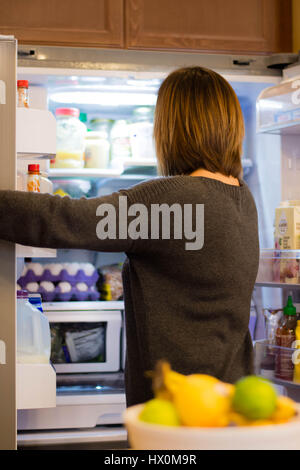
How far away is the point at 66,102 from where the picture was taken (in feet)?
8.07

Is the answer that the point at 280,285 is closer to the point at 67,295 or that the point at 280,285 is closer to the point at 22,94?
the point at 67,295

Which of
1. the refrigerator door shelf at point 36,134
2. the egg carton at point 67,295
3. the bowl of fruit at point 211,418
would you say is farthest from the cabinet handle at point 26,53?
the bowl of fruit at point 211,418

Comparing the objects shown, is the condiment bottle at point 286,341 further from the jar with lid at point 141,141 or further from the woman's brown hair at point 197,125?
the woman's brown hair at point 197,125

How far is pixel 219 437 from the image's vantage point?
540 mm

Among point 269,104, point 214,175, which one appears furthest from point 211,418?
point 269,104

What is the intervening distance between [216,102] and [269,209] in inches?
51.2

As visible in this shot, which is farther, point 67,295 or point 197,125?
point 67,295

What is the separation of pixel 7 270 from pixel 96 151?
1.13m

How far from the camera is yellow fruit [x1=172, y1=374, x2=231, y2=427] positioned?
56cm

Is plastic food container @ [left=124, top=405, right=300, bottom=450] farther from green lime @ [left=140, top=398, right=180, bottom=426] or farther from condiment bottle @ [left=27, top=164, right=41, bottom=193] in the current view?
A: condiment bottle @ [left=27, top=164, right=41, bottom=193]

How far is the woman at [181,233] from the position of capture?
958mm

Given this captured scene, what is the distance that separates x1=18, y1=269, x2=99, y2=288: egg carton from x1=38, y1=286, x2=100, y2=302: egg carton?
38mm

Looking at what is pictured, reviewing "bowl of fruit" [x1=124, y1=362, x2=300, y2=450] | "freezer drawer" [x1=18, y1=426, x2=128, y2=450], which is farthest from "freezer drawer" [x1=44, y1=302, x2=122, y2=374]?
"bowl of fruit" [x1=124, y1=362, x2=300, y2=450]

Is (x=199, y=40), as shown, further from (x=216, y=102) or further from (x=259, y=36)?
(x=216, y=102)
